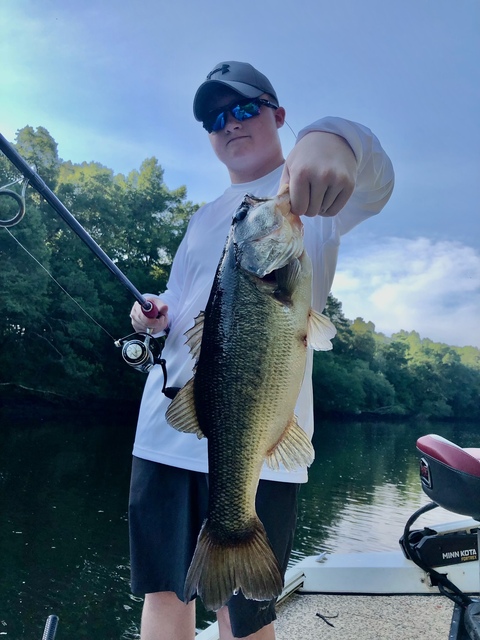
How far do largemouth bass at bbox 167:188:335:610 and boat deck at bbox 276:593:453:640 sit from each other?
5.82 ft

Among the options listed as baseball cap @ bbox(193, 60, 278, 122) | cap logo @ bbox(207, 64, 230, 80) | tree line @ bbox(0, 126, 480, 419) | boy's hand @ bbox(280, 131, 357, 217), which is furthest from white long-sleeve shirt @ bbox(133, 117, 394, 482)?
tree line @ bbox(0, 126, 480, 419)

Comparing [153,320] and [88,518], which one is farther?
[88,518]

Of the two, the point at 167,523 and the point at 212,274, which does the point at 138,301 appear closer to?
the point at 212,274

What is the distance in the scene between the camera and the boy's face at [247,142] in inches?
66.1

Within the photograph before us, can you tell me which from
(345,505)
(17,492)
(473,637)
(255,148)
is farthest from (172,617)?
(345,505)

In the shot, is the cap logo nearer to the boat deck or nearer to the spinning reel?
the spinning reel

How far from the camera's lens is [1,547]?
669 centimetres

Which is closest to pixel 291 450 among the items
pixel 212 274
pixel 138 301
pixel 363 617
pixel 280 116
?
pixel 212 274

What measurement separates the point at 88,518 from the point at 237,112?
7.78 meters

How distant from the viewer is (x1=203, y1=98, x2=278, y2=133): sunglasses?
167 cm

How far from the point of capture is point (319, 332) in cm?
117

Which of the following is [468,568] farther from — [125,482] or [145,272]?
[145,272]

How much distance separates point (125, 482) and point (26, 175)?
8.82m

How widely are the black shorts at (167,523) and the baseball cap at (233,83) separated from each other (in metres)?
1.11
